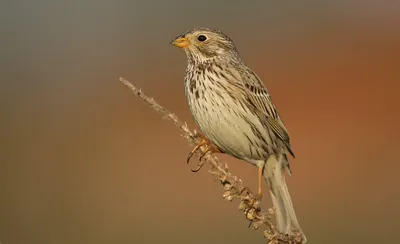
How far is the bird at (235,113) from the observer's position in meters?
5.98

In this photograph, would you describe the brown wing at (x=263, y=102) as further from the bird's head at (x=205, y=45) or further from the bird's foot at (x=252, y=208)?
the bird's foot at (x=252, y=208)

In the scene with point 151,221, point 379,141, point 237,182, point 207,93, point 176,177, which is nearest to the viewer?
point 237,182

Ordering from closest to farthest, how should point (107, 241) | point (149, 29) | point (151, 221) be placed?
point (107, 241) → point (151, 221) → point (149, 29)

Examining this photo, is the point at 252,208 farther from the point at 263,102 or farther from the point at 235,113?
the point at 263,102

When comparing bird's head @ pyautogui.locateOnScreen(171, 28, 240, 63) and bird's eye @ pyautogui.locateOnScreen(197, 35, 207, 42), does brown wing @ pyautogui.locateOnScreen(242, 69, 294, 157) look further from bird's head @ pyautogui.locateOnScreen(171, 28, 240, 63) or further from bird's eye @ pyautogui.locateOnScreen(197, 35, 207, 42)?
bird's eye @ pyautogui.locateOnScreen(197, 35, 207, 42)

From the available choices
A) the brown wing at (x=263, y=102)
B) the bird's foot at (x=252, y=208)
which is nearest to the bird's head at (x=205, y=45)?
the brown wing at (x=263, y=102)

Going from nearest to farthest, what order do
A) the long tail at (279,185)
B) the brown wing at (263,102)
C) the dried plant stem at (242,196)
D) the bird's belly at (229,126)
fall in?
the dried plant stem at (242,196), the bird's belly at (229,126), the long tail at (279,185), the brown wing at (263,102)

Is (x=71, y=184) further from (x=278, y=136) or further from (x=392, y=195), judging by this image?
(x=278, y=136)

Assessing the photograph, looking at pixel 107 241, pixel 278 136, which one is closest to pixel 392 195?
pixel 107 241

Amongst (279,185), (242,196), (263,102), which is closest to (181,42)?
(263,102)

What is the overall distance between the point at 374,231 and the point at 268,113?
16.2ft

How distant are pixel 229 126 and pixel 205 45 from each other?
679mm

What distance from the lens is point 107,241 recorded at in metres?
10.6

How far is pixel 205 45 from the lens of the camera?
642 centimetres
